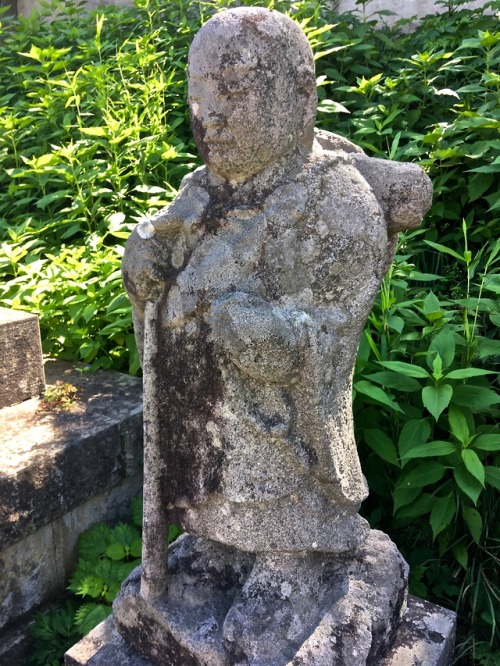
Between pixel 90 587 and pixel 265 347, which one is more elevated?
pixel 265 347

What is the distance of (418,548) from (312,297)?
1.52 meters

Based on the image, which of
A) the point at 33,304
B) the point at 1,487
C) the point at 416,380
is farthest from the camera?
the point at 33,304

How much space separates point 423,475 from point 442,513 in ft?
0.47

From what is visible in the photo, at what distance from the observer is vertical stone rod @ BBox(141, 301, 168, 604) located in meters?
1.45

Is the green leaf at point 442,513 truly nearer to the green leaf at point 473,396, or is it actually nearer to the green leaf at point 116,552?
the green leaf at point 473,396

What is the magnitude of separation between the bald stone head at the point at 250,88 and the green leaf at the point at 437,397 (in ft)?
3.73

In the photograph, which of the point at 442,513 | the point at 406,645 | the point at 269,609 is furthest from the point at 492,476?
the point at 269,609

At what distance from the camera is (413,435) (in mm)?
2285

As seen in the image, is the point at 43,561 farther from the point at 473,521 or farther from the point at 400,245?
the point at 400,245

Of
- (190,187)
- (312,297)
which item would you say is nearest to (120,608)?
(312,297)

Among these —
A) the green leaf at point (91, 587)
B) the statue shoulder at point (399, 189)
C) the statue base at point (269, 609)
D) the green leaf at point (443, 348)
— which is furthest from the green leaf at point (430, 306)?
the green leaf at point (91, 587)

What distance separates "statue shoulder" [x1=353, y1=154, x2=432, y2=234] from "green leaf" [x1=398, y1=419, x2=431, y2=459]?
3.66ft

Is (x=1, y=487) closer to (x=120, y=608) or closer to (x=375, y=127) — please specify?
(x=120, y=608)

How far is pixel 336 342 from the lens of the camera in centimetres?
135
